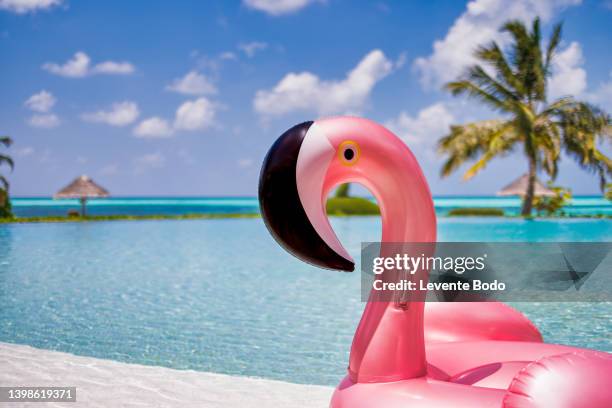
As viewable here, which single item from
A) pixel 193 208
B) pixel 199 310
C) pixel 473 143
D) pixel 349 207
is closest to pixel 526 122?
pixel 473 143

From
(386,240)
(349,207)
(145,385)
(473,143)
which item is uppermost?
(473,143)

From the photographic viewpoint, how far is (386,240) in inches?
57.0

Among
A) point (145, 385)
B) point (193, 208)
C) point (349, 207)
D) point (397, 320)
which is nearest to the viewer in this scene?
point (397, 320)

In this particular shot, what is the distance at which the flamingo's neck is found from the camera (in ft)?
4.52

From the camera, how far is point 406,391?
4.28ft

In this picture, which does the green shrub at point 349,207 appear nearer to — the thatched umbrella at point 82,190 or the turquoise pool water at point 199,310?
the thatched umbrella at point 82,190

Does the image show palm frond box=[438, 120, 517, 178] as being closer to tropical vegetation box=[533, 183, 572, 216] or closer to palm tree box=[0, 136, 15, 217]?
tropical vegetation box=[533, 183, 572, 216]

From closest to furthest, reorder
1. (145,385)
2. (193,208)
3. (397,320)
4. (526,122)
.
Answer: (397,320), (145,385), (526,122), (193,208)

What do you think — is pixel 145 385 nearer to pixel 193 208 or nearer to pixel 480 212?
pixel 480 212

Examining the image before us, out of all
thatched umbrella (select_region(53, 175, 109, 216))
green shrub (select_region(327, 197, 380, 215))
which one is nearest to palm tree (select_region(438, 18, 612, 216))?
green shrub (select_region(327, 197, 380, 215))

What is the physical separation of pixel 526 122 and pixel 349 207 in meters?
6.30

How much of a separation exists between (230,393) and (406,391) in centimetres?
119

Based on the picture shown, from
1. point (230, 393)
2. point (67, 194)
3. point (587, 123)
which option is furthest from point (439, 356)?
point (67, 194)

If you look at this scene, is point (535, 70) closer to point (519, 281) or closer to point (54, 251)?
point (519, 281)
